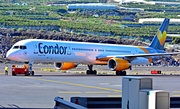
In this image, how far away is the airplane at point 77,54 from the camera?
164 ft

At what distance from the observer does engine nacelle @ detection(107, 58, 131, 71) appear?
53.0 metres

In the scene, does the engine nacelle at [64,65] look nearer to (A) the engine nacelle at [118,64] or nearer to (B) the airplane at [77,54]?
(B) the airplane at [77,54]

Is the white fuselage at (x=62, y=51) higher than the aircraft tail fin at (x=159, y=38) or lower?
lower

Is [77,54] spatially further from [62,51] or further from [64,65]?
[62,51]

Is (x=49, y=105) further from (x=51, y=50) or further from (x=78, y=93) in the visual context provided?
(x=51, y=50)

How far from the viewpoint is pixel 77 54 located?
5356 cm

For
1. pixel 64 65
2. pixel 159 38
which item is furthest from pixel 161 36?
pixel 64 65

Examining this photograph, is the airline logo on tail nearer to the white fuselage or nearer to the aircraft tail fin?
the aircraft tail fin

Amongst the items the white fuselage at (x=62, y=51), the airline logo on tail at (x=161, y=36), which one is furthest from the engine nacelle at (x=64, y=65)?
the airline logo on tail at (x=161, y=36)

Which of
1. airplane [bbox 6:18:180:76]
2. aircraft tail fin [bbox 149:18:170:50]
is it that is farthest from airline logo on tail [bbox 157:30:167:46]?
airplane [bbox 6:18:180:76]

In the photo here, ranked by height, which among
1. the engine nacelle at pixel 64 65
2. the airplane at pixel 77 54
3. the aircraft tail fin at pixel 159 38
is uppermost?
the aircraft tail fin at pixel 159 38

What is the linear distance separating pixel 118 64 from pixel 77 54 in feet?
11.9

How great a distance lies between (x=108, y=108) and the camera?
16125mm

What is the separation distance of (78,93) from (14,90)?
3478 mm
